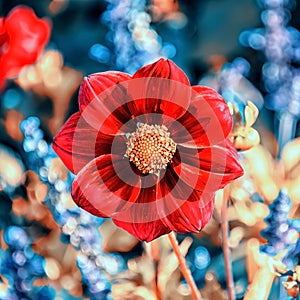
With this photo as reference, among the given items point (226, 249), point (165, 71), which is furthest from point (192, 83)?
point (226, 249)

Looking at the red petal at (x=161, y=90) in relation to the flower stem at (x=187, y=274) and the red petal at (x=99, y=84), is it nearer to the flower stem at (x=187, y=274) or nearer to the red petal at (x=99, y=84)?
the red petal at (x=99, y=84)

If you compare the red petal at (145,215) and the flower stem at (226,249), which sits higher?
the red petal at (145,215)

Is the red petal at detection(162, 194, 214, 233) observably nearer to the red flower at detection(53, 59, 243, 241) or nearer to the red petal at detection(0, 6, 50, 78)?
the red flower at detection(53, 59, 243, 241)

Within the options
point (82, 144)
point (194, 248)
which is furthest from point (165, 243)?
point (82, 144)

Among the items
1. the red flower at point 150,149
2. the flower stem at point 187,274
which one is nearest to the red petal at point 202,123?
the red flower at point 150,149

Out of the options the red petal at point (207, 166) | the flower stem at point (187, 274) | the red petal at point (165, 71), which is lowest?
the flower stem at point (187, 274)

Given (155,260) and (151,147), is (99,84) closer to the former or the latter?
(151,147)

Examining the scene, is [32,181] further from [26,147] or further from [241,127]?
[241,127]
